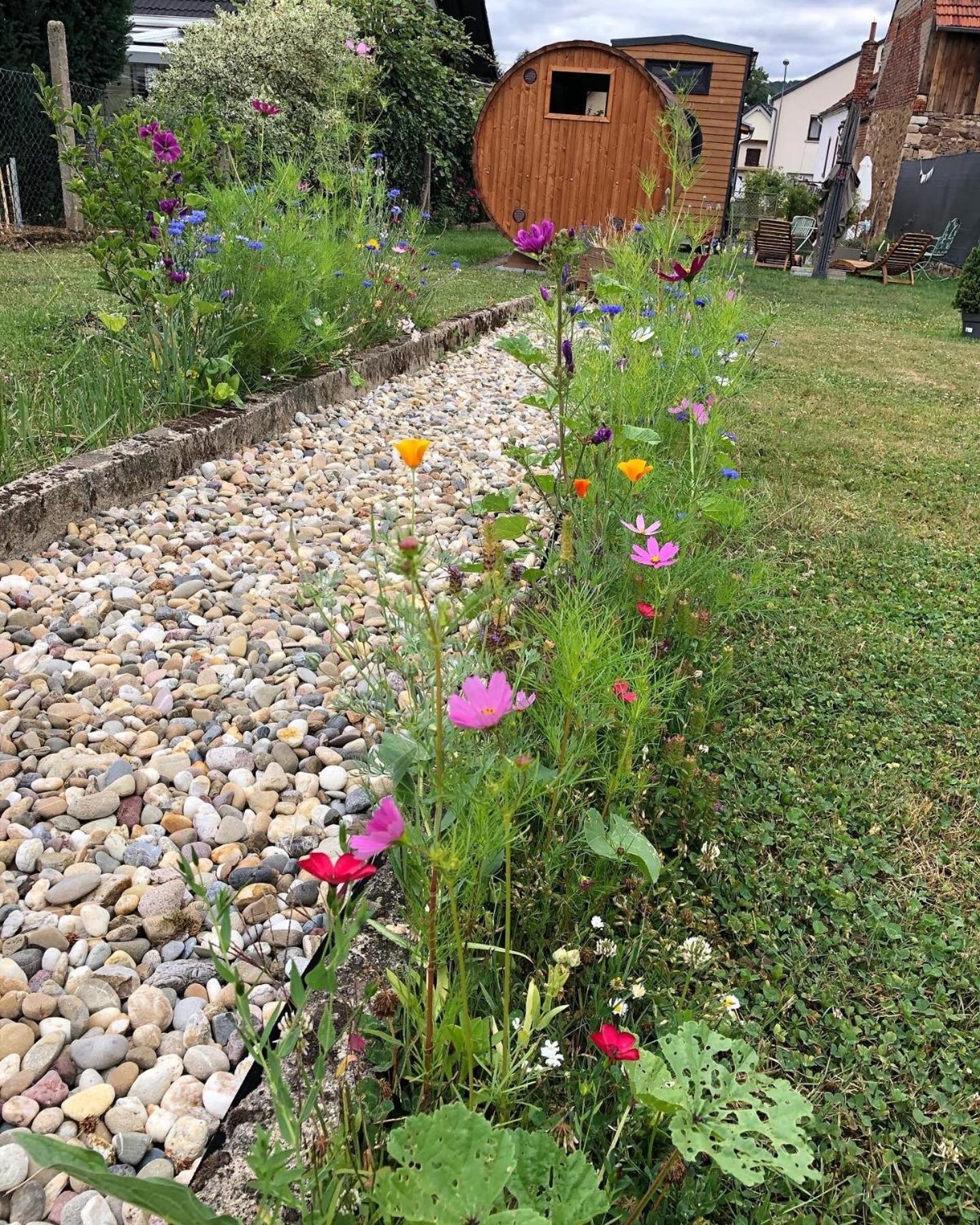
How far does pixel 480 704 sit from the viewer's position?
3.24 ft

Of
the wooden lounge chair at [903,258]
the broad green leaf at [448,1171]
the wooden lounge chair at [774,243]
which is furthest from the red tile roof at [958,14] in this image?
the broad green leaf at [448,1171]

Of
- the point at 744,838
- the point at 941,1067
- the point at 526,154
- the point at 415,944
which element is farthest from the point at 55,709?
the point at 526,154

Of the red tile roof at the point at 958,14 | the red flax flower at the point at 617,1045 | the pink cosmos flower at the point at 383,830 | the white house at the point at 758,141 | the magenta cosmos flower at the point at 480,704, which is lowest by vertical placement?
the red flax flower at the point at 617,1045

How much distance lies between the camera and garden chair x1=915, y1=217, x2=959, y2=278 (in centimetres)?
Result: 1502

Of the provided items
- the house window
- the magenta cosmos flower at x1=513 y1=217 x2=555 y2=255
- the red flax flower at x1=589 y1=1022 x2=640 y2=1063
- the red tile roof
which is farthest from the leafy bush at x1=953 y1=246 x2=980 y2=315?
the red tile roof

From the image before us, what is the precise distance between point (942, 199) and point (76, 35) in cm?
1385

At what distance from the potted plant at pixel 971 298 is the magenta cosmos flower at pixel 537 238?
788cm

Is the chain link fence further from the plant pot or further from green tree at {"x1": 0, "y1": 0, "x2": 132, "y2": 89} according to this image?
the plant pot

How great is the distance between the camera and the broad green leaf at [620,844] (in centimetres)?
146

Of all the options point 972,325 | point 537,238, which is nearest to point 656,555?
point 537,238

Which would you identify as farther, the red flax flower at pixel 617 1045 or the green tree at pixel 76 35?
the green tree at pixel 76 35

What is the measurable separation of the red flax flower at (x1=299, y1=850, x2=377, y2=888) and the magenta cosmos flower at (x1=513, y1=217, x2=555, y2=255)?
1433 millimetres

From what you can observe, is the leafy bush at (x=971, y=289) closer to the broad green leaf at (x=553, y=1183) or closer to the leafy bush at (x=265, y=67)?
the leafy bush at (x=265, y=67)

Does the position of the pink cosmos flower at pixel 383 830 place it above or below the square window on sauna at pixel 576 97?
below
